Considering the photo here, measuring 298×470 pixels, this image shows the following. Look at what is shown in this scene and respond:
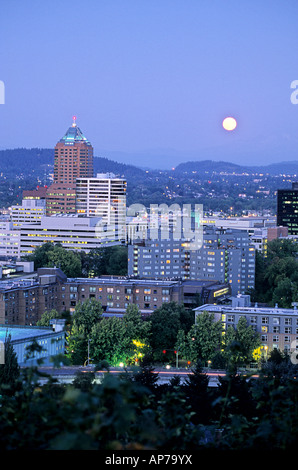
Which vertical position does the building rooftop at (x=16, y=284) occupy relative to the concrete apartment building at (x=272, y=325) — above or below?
above

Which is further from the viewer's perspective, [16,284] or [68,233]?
[68,233]

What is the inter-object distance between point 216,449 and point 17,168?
144 metres

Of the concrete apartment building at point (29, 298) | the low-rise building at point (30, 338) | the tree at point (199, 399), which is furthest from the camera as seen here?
the concrete apartment building at point (29, 298)

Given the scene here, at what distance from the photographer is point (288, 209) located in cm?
6281

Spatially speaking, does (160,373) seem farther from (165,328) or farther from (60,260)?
(60,260)

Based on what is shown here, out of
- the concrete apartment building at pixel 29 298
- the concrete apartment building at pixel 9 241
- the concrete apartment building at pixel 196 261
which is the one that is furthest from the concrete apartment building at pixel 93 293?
the concrete apartment building at pixel 9 241

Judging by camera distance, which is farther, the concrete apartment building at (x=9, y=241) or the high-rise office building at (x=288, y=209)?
the high-rise office building at (x=288, y=209)

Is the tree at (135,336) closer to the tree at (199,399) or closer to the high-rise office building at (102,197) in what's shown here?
the tree at (199,399)

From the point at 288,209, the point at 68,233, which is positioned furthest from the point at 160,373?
the point at 288,209

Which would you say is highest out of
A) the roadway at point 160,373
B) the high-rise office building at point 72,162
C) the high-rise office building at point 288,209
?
the high-rise office building at point 72,162

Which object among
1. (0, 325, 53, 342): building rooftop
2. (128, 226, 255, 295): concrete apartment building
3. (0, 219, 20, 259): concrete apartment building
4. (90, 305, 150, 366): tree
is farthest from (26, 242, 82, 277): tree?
(0, 325, 53, 342): building rooftop

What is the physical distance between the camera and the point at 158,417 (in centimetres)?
444

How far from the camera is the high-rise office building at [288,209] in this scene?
62.3m

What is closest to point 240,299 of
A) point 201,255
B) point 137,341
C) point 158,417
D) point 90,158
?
point 137,341
